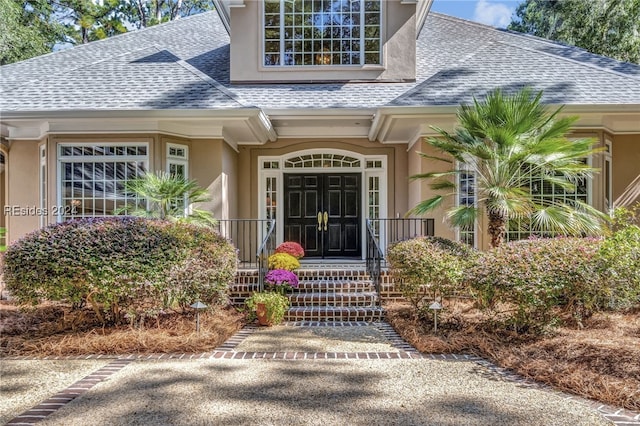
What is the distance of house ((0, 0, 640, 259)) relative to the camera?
27.5 feet

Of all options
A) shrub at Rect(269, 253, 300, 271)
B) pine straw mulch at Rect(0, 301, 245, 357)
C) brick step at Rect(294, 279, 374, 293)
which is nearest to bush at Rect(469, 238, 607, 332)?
brick step at Rect(294, 279, 374, 293)

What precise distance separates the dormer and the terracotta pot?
5.90 metres

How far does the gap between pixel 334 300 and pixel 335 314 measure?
1.34 feet

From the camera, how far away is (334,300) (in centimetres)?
746

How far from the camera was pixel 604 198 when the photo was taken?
883 centimetres

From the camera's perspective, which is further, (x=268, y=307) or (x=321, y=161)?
(x=321, y=161)

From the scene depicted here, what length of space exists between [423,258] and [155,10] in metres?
25.2

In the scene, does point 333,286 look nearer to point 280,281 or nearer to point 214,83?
point 280,281

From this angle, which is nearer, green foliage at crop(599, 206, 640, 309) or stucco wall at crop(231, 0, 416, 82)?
green foliage at crop(599, 206, 640, 309)

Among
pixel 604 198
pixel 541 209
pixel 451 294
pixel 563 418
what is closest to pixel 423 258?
pixel 451 294

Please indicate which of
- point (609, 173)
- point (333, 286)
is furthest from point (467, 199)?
point (333, 286)

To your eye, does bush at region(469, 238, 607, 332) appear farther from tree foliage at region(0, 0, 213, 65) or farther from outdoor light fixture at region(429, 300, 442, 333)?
tree foliage at region(0, 0, 213, 65)

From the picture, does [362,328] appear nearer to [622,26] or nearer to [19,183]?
[19,183]

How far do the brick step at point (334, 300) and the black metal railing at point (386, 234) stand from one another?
0.26 metres
